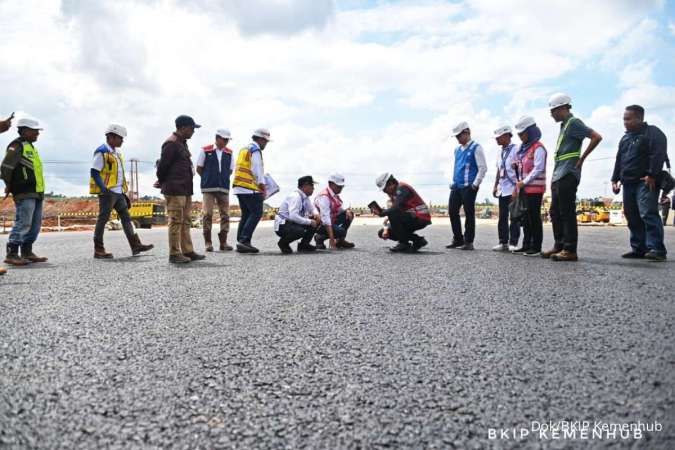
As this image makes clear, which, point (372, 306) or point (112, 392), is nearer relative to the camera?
point (112, 392)

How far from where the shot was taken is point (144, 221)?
28.4 meters

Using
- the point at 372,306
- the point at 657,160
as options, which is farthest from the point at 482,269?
the point at 657,160

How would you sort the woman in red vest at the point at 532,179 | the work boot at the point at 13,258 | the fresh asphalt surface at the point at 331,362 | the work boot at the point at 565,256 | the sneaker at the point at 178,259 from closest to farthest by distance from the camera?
the fresh asphalt surface at the point at 331,362
the work boot at the point at 565,256
the sneaker at the point at 178,259
the work boot at the point at 13,258
the woman in red vest at the point at 532,179

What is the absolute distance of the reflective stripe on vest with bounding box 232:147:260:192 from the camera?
23.3 ft

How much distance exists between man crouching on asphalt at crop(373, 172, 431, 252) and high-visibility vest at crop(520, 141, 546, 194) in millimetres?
1388

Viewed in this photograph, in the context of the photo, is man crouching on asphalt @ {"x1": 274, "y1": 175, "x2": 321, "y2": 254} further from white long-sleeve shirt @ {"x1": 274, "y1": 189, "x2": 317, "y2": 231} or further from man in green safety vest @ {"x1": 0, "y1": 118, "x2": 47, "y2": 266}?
man in green safety vest @ {"x1": 0, "y1": 118, "x2": 47, "y2": 266}

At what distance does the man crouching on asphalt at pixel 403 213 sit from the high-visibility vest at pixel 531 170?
1.39m

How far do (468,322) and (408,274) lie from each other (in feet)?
6.16

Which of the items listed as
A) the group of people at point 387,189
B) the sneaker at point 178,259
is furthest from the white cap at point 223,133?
the sneaker at point 178,259

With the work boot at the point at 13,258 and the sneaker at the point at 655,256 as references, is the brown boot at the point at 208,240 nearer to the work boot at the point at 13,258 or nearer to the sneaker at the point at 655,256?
the work boot at the point at 13,258

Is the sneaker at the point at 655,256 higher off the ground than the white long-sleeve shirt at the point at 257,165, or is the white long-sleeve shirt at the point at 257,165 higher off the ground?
the white long-sleeve shirt at the point at 257,165

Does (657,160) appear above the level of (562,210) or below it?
above

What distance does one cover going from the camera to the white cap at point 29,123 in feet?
19.3

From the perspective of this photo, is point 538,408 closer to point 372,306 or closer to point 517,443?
point 517,443
